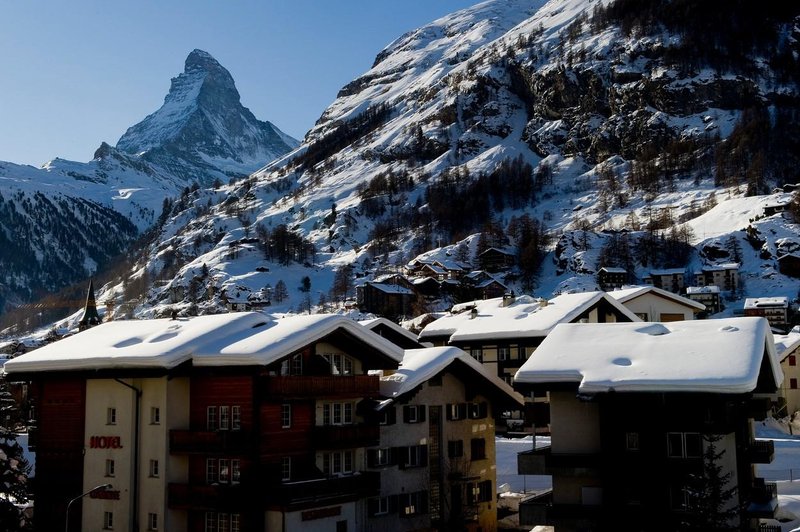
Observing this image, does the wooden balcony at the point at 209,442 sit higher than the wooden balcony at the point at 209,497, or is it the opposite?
the wooden balcony at the point at 209,442

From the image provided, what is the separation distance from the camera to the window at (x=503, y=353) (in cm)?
8000

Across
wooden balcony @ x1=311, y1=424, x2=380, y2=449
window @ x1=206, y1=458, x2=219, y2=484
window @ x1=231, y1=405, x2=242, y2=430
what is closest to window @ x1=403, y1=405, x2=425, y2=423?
wooden balcony @ x1=311, y1=424, x2=380, y2=449

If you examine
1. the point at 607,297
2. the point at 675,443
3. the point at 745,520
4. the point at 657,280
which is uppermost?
the point at 657,280

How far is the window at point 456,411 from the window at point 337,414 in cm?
673

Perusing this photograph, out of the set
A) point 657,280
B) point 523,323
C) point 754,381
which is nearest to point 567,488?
point 754,381

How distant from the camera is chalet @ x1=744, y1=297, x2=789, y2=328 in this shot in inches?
5605

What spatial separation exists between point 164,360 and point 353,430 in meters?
9.18

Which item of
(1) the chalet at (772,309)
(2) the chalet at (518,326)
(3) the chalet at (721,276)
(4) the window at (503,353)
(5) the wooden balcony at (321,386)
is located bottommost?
(5) the wooden balcony at (321,386)

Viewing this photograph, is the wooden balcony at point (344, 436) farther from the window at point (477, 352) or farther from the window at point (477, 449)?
the window at point (477, 352)

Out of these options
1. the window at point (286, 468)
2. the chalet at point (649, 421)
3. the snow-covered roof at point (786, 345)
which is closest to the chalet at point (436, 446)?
the window at point (286, 468)

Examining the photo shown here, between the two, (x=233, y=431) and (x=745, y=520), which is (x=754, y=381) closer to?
(x=745, y=520)

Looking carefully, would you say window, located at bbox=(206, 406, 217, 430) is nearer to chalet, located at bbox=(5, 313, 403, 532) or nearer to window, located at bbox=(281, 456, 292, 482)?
chalet, located at bbox=(5, 313, 403, 532)

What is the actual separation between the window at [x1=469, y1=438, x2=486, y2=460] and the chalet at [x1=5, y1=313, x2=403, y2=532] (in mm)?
7566

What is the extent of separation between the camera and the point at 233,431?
42.5m
